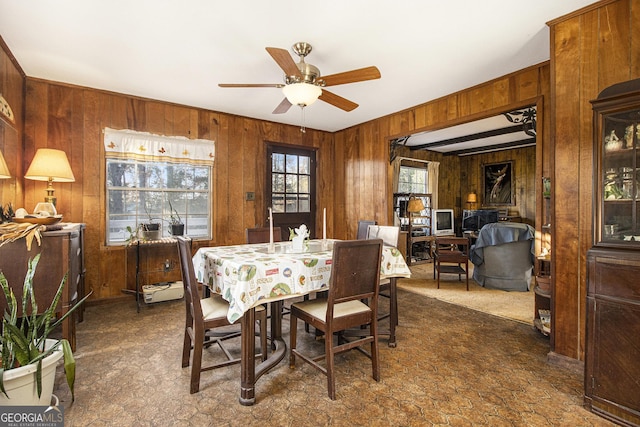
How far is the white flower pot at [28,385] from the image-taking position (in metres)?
1.50

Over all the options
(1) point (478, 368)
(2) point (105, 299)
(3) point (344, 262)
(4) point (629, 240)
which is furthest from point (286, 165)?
(4) point (629, 240)

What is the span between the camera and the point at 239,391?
2014 millimetres

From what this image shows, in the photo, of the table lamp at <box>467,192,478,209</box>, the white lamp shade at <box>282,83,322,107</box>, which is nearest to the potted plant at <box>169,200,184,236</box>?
the white lamp shade at <box>282,83,322,107</box>

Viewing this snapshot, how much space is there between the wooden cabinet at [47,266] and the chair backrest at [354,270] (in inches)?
73.7

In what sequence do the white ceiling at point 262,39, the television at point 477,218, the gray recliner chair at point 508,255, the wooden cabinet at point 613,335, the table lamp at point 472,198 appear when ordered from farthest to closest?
the table lamp at point 472,198 < the television at point 477,218 < the gray recliner chair at point 508,255 < the white ceiling at point 262,39 < the wooden cabinet at point 613,335

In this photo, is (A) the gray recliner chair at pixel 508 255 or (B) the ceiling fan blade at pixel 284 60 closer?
(B) the ceiling fan blade at pixel 284 60

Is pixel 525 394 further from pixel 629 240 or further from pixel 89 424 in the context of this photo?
pixel 89 424

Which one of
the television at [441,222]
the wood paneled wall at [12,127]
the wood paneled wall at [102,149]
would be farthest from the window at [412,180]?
the wood paneled wall at [12,127]

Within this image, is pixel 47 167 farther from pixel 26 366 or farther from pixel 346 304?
pixel 346 304

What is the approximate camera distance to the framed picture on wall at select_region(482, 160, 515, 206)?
755cm

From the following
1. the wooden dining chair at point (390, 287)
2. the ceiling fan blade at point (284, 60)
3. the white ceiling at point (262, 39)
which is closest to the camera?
→ the ceiling fan blade at point (284, 60)

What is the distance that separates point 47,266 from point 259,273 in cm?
162

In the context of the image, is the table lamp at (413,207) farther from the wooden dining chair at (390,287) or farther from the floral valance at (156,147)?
the floral valance at (156,147)

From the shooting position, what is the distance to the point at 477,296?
13.6ft
